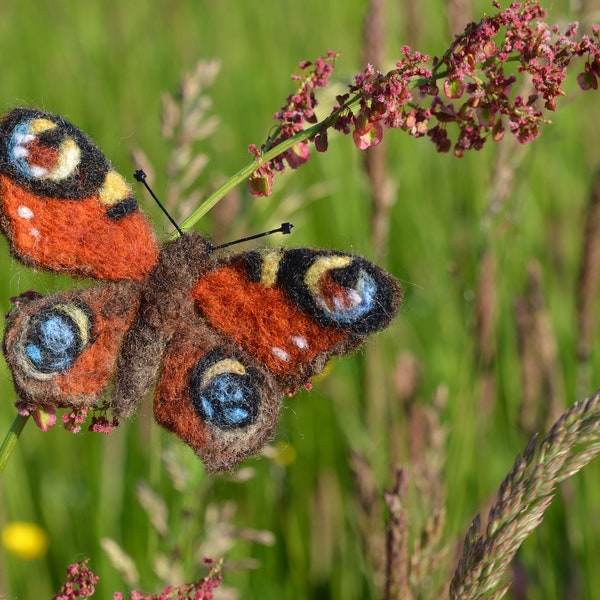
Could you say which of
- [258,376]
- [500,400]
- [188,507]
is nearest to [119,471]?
[188,507]

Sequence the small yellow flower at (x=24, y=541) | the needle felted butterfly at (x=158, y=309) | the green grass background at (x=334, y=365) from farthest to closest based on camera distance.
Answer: the small yellow flower at (x=24, y=541) → the green grass background at (x=334, y=365) → the needle felted butterfly at (x=158, y=309)

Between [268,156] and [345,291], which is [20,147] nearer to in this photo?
[268,156]

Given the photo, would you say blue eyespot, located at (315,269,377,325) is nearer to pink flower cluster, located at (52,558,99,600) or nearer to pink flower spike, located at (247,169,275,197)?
pink flower spike, located at (247,169,275,197)

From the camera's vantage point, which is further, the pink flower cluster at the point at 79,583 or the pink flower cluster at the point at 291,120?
the pink flower cluster at the point at 291,120

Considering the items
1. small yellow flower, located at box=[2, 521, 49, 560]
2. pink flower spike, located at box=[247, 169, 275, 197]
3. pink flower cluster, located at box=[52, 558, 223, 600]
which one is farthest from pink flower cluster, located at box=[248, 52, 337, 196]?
small yellow flower, located at box=[2, 521, 49, 560]

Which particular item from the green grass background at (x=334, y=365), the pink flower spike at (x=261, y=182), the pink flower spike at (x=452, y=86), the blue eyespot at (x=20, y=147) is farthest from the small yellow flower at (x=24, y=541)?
the pink flower spike at (x=452, y=86)

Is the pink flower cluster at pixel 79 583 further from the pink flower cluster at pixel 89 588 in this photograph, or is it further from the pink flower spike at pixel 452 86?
the pink flower spike at pixel 452 86
